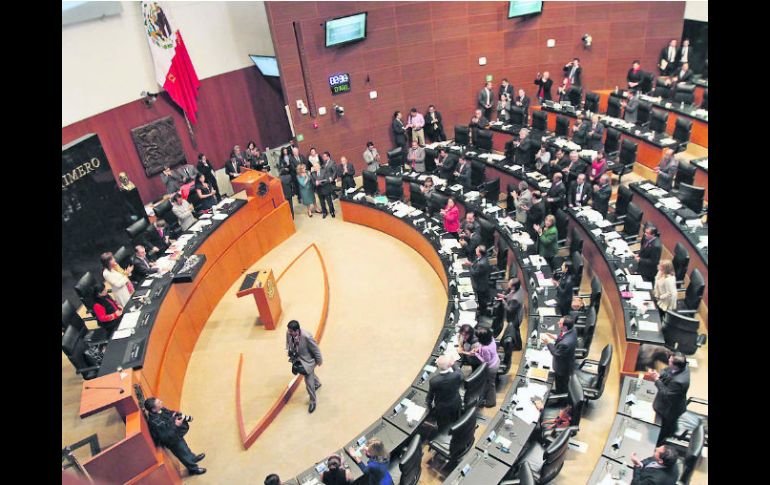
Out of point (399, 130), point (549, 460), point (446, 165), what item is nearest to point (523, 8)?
point (399, 130)

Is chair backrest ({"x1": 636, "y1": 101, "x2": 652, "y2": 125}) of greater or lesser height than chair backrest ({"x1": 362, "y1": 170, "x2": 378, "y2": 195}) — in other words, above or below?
above

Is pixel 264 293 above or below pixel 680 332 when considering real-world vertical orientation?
above

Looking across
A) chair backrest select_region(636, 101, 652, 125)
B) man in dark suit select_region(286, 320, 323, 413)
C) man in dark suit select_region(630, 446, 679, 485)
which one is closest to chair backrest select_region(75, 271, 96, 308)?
man in dark suit select_region(286, 320, 323, 413)

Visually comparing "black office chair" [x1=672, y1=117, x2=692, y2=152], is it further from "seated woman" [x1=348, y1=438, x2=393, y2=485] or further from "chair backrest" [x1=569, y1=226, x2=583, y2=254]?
"seated woman" [x1=348, y1=438, x2=393, y2=485]

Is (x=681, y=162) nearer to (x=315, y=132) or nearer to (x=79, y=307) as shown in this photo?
(x=315, y=132)

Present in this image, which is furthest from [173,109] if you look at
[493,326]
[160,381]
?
[493,326]

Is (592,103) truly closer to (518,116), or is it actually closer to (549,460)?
(518,116)

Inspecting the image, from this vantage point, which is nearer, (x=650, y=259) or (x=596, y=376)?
(x=596, y=376)

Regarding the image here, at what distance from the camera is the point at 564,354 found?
271 inches

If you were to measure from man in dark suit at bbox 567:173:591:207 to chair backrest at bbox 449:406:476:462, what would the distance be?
19.7 feet

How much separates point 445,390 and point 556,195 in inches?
232

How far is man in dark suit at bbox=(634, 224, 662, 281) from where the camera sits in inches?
344

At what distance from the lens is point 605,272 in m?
9.53

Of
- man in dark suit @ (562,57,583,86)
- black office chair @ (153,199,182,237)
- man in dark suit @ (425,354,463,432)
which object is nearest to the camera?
man in dark suit @ (425,354,463,432)
